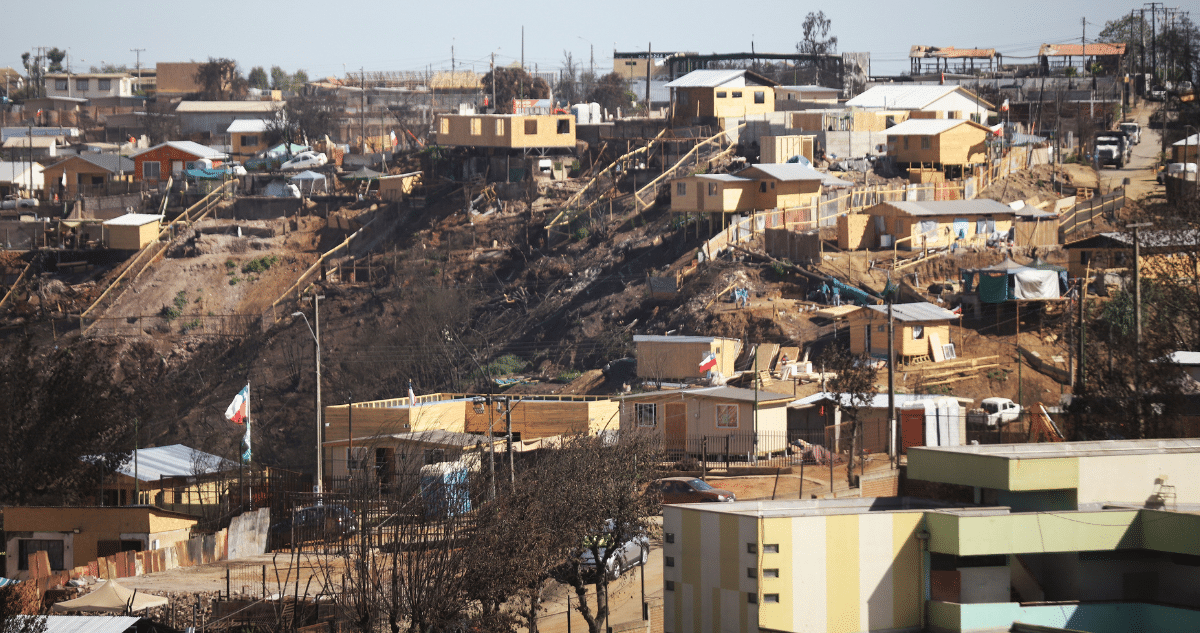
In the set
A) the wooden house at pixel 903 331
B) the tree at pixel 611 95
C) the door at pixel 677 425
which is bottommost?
the door at pixel 677 425

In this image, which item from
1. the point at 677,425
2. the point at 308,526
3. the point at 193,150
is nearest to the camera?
the point at 308,526

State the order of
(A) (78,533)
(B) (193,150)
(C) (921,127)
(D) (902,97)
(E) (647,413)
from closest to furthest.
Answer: (A) (78,533), (E) (647,413), (C) (921,127), (D) (902,97), (B) (193,150)

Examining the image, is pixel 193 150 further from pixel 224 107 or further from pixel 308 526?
pixel 308 526

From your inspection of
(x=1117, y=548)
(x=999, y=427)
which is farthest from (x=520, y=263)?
(x=1117, y=548)

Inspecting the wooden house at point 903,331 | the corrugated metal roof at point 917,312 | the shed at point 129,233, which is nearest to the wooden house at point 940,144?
the corrugated metal roof at point 917,312

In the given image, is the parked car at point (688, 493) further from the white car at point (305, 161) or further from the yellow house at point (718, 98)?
the white car at point (305, 161)

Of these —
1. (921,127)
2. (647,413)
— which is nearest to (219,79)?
(921,127)

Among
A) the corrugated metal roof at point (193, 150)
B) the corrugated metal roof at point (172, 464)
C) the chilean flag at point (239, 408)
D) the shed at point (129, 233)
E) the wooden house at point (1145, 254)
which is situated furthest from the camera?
the corrugated metal roof at point (193, 150)
